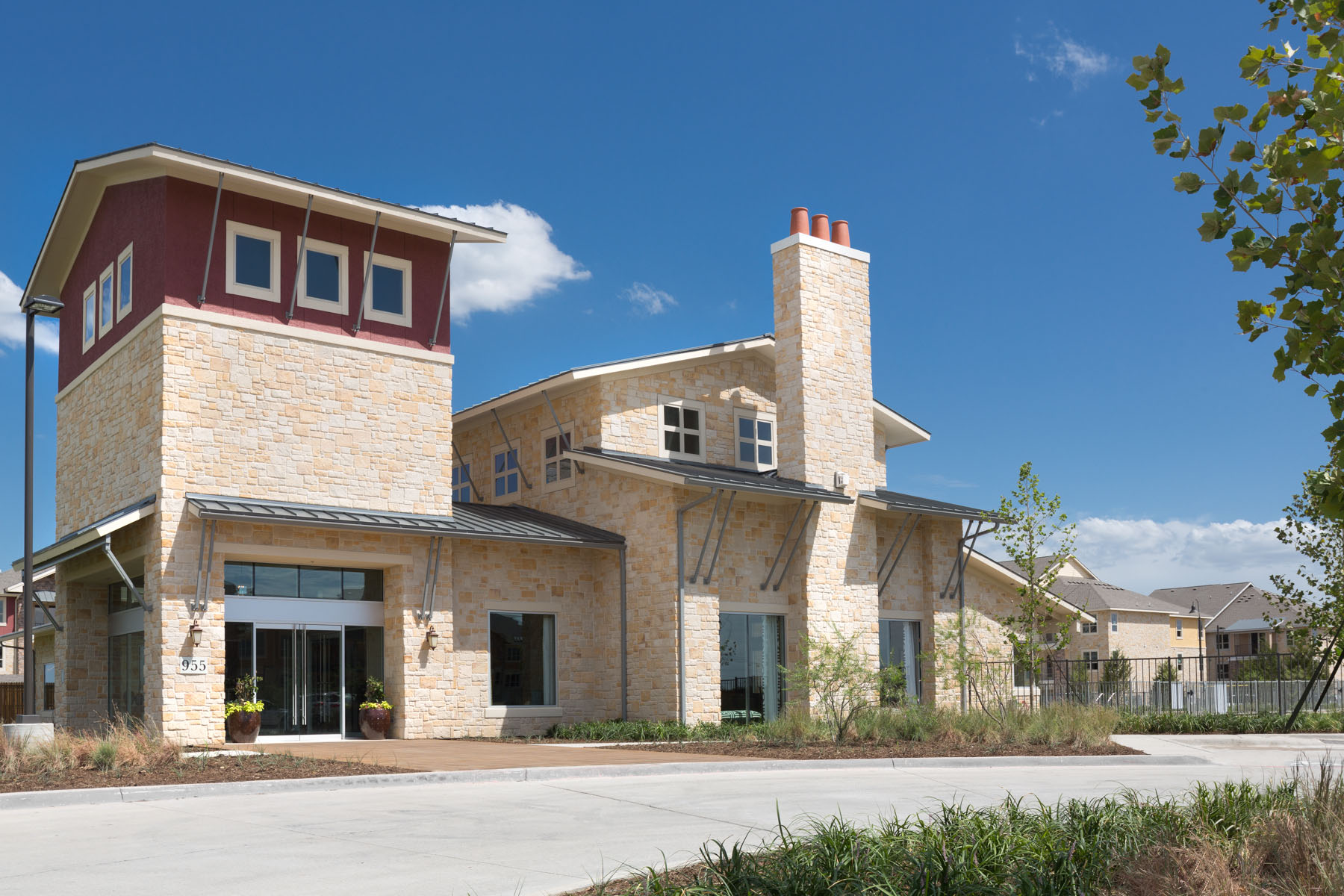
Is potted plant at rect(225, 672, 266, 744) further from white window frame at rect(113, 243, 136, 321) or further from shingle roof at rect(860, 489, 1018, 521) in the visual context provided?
shingle roof at rect(860, 489, 1018, 521)

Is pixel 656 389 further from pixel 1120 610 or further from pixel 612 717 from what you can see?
pixel 1120 610

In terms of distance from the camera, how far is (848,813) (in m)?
10.2

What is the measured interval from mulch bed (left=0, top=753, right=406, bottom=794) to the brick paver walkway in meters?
0.72

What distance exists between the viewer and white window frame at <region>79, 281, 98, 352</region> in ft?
81.5

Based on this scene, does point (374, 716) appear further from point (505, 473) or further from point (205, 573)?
point (505, 473)

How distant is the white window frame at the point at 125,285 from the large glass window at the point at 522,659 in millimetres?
9457

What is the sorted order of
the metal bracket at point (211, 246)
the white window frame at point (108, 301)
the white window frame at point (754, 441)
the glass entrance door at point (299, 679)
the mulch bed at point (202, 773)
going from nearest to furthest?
the mulch bed at point (202, 773) < the metal bracket at point (211, 246) < the glass entrance door at point (299, 679) < the white window frame at point (108, 301) < the white window frame at point (754, 441)

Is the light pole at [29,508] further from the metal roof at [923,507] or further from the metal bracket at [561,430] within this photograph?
the metal roof at [923,507]

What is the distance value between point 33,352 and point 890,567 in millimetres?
18704

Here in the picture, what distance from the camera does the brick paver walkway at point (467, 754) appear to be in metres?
15.6

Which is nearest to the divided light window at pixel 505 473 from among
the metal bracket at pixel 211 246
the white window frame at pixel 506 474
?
the white window frame at pixel 506 474

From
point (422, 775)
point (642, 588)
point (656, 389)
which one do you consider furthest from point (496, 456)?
point (422, 775)

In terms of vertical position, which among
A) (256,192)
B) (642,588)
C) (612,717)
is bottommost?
(612,717)

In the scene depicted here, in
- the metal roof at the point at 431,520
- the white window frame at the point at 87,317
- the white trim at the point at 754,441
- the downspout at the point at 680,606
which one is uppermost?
the white window frame at the point at 87,317
